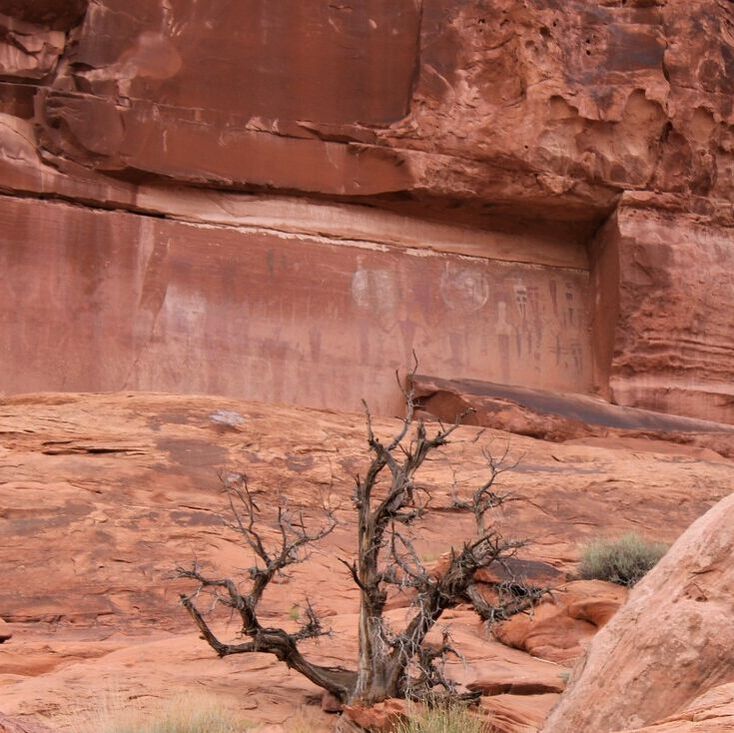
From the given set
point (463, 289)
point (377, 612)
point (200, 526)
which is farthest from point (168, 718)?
point (463, 289)

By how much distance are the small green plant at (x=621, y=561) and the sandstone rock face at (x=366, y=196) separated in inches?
233

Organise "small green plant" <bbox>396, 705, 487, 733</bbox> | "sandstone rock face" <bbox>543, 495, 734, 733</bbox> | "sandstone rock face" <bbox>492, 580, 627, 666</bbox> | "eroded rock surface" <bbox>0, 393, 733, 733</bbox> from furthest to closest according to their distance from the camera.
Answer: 1. "sandstone rock face" <bbox>492, 580, 627, 666</bbox>
2. "eroded rock surface" <bbox>0, 393, 733, 733</bbox>
3. "small green plant" <bbox>396, 705, 487, 733</bbox>
4. "sandstone rock face" <bbox>543, 495, 734, 733</bbox>

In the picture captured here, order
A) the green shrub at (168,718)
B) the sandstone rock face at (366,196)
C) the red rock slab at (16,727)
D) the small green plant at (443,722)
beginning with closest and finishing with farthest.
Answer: the red rock slab at (16,727) < the small green plant at (443,722) < the green shrub at (168,718) < the sandstone rock face at (366,196)

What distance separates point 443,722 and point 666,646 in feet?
4.37

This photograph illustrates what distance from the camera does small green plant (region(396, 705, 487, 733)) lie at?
6301 mm

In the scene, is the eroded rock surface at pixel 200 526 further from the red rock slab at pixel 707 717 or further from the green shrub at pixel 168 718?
the red rock slab at pixel 707 717

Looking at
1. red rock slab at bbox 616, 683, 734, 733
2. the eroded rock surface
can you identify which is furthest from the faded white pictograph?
red rock slab at bbox 616, 683, 734, 733

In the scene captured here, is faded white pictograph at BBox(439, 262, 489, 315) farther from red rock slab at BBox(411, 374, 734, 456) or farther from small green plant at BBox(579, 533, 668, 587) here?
small green plant at BBox(579, 533, 668, 587)

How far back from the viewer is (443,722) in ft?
20.9

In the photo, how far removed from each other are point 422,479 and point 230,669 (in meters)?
5.16

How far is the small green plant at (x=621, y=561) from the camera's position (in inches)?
396

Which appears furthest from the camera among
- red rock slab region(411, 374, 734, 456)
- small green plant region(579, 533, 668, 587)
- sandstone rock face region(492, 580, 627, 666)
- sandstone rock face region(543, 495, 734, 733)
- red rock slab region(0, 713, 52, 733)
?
red rock slab region(411, 374, 734, 456)

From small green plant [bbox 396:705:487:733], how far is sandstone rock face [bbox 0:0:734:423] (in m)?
9.20

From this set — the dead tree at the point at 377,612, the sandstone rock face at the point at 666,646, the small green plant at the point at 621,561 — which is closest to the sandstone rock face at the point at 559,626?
the small green plant at the point at 621,561
